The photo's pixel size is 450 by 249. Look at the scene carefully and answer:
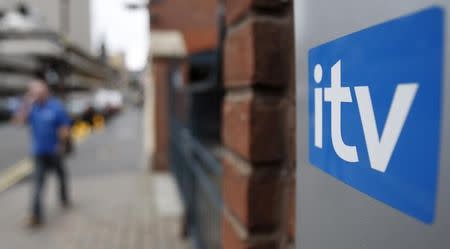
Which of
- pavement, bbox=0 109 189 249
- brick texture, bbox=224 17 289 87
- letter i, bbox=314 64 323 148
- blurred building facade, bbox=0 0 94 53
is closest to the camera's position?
letter i, bbox=314 64 323 148

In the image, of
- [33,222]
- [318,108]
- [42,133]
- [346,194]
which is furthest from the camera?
[42,133]

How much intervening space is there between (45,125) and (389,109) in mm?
5908

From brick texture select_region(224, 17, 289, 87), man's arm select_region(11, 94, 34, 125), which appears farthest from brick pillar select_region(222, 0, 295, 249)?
man's arm select_region(11, 94, 34, 125)

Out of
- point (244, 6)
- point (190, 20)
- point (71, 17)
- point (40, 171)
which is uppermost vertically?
point (71, 17)

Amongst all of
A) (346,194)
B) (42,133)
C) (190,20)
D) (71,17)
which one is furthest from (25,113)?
(71,17)

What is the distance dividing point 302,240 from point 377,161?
384 millimetres

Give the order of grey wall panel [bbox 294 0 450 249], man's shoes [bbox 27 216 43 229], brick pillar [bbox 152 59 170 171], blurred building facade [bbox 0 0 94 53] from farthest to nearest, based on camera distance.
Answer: blurred building facade [bbox 0 0 94 53]
brick pillar [bbox 152 59 170 171]
man's shoes [bbox 27 216 43 229]
grey wall panel [bbox 294 0 450 249]

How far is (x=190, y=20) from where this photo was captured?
→ 11.6m

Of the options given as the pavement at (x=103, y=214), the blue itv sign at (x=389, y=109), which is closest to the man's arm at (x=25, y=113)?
the pavement at (x=103, y=214)

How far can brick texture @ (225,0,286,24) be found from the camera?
1.16 metres

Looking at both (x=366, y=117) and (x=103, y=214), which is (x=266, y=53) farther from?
(x=103, y=214)

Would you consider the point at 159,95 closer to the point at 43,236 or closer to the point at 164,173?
the point at 164,173

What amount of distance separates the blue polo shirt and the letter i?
564 centimetres

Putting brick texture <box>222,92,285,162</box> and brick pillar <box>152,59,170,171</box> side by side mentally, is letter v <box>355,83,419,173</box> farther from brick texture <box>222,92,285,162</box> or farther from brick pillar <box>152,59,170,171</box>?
brick pillar <box>152,59,170,171</box>
